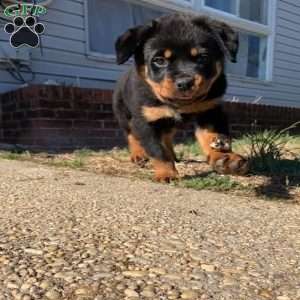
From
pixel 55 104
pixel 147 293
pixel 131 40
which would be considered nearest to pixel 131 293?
pixel 147 293

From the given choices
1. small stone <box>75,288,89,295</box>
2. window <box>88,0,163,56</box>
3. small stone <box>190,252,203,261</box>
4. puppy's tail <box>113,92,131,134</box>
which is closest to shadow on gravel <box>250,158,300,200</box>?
puppy's tail <box>113,92,131,134</box>

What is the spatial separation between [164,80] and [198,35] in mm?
392

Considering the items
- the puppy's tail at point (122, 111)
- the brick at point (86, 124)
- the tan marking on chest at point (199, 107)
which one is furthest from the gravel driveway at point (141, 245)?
the brick at point (86, 124)

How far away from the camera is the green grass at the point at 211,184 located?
341cm

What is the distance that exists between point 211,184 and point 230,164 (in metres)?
0.22

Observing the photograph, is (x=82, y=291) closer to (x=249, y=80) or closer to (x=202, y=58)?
(x=202, y=58)

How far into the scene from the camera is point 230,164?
3312 millimetres

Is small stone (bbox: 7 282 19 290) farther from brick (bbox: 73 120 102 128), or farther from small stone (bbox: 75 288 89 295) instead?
brick (bbox: 73 120 102 128)

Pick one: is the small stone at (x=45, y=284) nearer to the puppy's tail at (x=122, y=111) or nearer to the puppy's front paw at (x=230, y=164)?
the puppy's front paw at (x=230, y=164)

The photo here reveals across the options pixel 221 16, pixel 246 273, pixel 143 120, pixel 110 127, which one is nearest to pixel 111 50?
pixel 110 127

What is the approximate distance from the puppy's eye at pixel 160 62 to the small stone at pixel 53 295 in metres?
2.16

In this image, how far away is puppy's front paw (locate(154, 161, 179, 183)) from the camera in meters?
3.52

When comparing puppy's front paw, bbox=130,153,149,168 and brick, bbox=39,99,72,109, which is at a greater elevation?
brick, bbox=39,99,72,109

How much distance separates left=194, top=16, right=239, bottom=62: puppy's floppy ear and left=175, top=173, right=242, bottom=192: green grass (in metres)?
0.82
